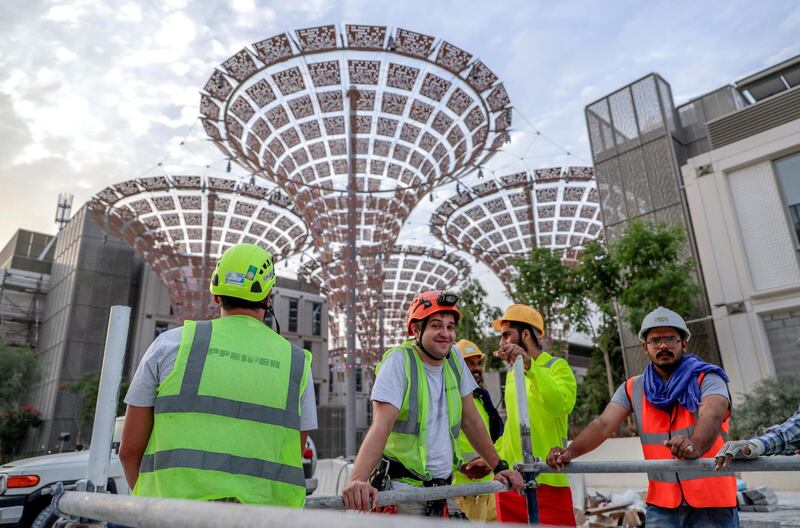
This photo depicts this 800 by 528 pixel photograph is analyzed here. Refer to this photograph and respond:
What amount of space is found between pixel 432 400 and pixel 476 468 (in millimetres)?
829

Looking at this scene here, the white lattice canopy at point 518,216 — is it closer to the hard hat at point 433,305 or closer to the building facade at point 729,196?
the building facade at point 729,196

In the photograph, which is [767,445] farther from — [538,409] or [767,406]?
[767,406]

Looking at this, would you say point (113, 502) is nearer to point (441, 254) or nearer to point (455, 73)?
point (455, 73)

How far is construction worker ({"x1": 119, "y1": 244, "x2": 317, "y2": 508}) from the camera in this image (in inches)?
68.0

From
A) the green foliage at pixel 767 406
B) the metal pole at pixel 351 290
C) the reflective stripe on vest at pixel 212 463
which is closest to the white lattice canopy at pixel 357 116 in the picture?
the metal pole at pixel 351 290

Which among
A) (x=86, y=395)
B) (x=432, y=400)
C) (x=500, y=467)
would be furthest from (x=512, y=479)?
(x=86, y=395)

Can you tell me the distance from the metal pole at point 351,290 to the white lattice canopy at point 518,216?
9.07m

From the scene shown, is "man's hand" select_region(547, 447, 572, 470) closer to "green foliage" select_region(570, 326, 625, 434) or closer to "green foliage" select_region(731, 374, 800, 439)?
"green foliage" select_region(731, 374, 800, 439)

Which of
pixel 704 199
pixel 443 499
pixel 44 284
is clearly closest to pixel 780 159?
pixel 704 199

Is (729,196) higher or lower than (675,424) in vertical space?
higher

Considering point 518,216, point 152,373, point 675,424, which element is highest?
point 518,216

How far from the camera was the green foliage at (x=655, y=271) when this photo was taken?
14.1 meters

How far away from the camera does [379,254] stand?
2144 centimetres

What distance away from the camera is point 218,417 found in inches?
69.7
